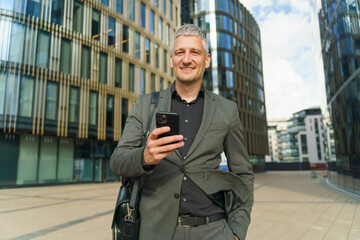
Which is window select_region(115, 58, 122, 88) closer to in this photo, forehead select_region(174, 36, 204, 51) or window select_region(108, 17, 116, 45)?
window select_region(108, 17, 116, 45)

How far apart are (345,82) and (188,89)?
13.4 meters

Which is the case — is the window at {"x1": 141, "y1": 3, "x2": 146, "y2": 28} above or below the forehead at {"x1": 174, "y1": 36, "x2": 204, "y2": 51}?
above

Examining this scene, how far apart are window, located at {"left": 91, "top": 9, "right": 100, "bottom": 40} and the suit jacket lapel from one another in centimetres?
2394

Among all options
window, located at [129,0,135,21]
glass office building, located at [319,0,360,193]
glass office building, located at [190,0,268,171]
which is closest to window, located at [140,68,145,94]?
window, located at [129,0,135,21]

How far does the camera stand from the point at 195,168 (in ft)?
5.18

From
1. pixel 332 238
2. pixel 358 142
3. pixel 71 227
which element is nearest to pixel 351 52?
pixel 358 142

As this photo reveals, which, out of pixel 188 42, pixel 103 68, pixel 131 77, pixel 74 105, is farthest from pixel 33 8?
pixel 188 42

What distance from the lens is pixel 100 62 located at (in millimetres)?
23875

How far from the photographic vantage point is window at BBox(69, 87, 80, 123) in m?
21.1

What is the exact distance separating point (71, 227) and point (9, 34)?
1630 cm

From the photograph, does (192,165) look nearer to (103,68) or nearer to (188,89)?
(188,89)

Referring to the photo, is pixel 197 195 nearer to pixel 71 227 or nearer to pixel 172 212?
pixel 172 212

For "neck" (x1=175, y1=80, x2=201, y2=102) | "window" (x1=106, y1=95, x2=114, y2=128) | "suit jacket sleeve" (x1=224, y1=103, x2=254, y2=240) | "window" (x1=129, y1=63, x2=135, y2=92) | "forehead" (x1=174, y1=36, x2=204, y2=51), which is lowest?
"suit jacket sleeve" (x1=224, y1=103, x2=254, y2=240)

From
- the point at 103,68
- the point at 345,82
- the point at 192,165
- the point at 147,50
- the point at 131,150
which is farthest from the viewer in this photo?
the point at 147,50
